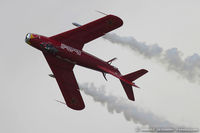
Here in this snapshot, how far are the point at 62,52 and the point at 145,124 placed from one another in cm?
1336

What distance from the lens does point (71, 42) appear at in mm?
59750

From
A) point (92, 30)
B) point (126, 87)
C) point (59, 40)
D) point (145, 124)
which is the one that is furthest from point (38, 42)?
point (145, 124)

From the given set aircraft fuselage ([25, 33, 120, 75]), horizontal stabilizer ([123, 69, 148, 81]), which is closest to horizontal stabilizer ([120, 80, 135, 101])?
horizontal stabilizer ([123, 69, 148, 81])

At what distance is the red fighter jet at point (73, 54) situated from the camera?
5847cm

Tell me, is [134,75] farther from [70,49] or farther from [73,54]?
[70,49]

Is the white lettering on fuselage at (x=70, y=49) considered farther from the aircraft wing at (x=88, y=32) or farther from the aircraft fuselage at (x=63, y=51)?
the aircraft wing at (x=88, y=32)

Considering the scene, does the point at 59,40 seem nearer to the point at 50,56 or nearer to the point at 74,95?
the point at 50,56

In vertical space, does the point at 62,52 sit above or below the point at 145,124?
above

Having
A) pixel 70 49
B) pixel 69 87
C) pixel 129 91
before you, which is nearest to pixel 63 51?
pixel 70 49

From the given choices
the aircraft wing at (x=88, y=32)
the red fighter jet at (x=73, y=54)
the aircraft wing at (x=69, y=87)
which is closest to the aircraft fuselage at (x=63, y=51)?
the red fighter jet at (x=73, y=54)

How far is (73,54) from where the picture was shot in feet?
195

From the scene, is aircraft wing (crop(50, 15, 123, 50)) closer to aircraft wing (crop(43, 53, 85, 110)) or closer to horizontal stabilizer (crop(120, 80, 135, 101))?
aircraft wing (crop(43, 53, 85, 110))

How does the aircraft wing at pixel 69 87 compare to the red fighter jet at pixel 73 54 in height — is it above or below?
below

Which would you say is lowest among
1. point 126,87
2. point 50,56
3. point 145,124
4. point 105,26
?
point 145,124
